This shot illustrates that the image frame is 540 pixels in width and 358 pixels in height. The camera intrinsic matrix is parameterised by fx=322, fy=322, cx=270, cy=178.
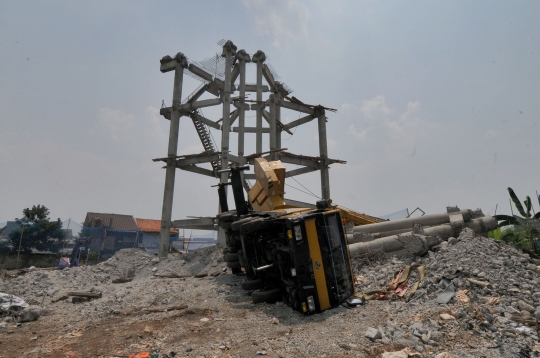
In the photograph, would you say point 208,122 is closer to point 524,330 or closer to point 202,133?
point 202,133

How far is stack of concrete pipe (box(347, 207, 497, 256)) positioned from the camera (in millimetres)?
8383

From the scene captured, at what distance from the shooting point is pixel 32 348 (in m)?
4.67

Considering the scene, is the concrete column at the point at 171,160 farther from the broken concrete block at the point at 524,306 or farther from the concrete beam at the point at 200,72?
the broken concrete block at the point at 524,306

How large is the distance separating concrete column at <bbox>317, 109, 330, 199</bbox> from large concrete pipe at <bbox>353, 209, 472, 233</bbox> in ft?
39.4

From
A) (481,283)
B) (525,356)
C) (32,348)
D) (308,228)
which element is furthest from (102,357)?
(481,283)

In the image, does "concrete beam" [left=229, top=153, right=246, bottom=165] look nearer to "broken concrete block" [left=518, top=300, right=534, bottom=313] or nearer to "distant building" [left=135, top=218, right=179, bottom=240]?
"broken concrete block" [left=518, top=300, right=534, bottom=313]

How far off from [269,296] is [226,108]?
14064 mm

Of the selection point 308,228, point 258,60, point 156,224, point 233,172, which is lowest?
point 308,228

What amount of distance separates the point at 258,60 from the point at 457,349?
70.9ft

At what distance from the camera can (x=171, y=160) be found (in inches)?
773

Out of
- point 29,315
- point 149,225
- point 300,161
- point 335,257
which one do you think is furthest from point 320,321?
point 149,225

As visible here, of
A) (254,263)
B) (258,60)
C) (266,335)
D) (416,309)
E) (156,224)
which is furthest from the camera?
(156,224)

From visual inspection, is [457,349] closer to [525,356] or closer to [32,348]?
[525,356]

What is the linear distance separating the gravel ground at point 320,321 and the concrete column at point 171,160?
10.5 m
